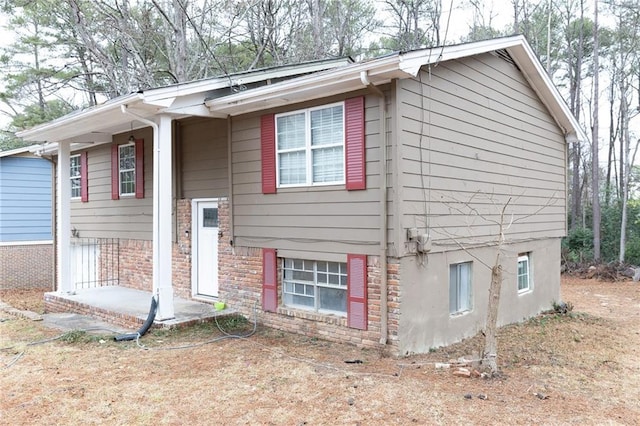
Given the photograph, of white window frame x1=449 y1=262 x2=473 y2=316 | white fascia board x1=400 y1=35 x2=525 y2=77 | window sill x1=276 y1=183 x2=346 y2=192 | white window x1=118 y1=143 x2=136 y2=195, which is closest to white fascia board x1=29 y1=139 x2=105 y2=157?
white window x1=118 y1=143 x2=136 y2=195

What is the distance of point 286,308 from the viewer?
7254 mm

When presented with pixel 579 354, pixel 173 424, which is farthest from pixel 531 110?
pixel 173 424

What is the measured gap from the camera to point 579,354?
6812mm

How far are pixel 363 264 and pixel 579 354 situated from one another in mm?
3486

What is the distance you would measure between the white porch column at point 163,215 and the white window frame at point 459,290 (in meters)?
4.24

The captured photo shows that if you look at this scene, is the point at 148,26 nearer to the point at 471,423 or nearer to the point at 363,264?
the point at 363,264

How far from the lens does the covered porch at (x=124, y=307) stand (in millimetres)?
7320

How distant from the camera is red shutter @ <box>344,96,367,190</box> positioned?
619 centimetres

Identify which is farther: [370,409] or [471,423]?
[370,409]

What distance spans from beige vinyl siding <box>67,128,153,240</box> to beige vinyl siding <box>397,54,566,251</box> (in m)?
5.62

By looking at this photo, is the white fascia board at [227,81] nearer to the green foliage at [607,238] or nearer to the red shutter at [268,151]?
the red shutter at [268,151]

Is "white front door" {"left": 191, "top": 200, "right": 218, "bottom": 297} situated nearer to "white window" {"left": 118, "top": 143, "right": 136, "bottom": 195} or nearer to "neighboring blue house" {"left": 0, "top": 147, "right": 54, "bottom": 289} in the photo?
"white window" {"left": 118, "top": 143, "right": 136, "bottom": 195}

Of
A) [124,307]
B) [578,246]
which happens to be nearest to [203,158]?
[124,307]

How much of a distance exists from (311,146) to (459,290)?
319 centimetres
